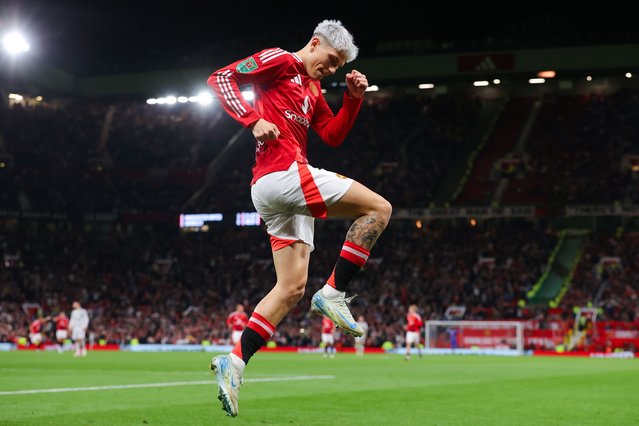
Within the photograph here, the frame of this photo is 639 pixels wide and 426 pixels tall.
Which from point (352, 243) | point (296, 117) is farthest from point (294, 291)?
point (296, 117)

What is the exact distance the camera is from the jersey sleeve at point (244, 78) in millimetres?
5930

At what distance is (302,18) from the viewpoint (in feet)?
140

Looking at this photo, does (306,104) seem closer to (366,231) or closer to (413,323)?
(366,231)

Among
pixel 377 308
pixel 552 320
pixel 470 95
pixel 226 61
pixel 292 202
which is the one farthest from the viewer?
pixel 470 95

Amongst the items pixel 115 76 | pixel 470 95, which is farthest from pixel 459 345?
pixel 115 76

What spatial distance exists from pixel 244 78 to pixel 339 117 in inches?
39.5

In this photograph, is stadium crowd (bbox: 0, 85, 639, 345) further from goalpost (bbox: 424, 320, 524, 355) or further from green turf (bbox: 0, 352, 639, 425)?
green turf (bbox: 0, 352, 639, 425)

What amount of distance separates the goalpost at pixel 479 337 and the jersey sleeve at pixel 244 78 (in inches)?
1126

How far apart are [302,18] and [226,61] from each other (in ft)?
15.0

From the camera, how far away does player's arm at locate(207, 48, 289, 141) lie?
5.81 meters

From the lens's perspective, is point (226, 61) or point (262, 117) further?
point (226, 61)

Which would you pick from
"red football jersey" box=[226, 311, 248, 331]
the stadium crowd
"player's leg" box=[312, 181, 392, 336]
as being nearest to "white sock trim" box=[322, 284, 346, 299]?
"player's leg" box=[312, 181, 392, 336]

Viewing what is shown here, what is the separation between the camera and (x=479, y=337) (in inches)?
1345

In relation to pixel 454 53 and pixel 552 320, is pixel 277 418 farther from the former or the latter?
pixel 454 53
